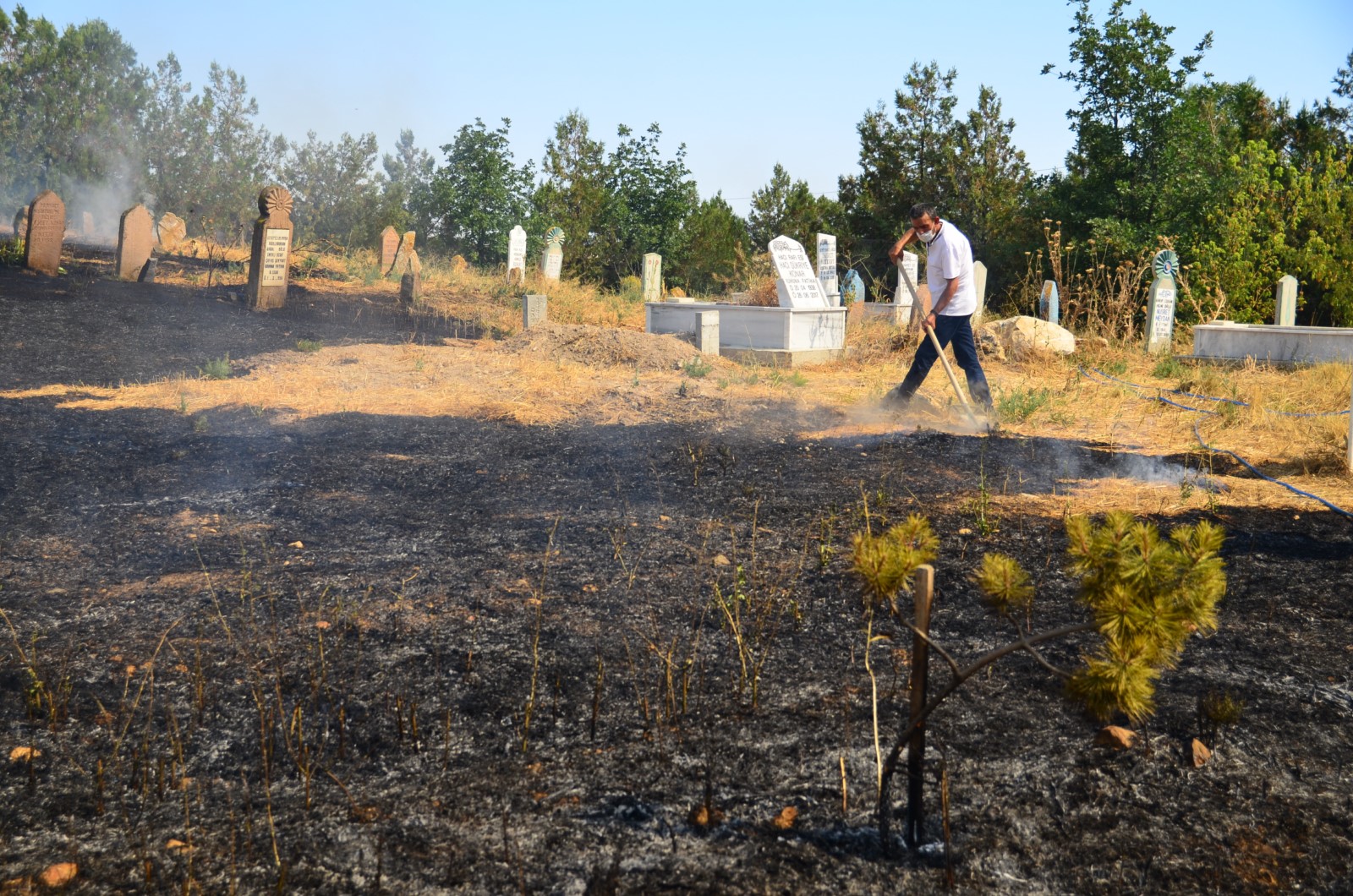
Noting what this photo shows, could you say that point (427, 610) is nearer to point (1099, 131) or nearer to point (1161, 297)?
point (1161, 297)

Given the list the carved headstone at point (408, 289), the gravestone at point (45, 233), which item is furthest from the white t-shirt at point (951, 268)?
the gravestone at point (45, 233)

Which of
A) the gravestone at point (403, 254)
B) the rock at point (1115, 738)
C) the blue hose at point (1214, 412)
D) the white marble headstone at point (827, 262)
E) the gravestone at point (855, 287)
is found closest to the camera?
the rock at point (1115, 738)

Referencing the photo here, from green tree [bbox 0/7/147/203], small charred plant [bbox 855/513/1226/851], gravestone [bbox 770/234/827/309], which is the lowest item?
small charred plant [bbox 855/513/1226/851]

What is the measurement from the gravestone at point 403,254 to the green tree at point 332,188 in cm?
1139

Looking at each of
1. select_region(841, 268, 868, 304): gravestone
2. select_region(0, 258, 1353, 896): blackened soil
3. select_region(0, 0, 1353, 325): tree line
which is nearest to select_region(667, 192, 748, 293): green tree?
select_region(0, 0, 1353, 325): tree line

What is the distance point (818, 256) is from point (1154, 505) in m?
11.0

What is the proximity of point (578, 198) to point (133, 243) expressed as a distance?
1101 cm

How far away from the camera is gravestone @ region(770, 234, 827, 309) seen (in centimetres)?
1334

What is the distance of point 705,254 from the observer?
25.1 m

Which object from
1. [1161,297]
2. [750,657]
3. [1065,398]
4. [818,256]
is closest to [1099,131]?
[1161,297]

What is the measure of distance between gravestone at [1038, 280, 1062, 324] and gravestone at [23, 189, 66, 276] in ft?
50.6

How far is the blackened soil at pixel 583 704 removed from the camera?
2441mm

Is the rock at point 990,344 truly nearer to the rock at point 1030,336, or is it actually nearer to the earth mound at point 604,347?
Answer: the rock at point 1030,336

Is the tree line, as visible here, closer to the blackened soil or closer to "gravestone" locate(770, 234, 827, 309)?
"gravestone" locate(770, 234, 827, 309)
